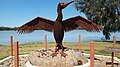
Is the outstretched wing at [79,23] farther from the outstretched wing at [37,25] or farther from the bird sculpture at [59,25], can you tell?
the outstretched wing at [37,25]

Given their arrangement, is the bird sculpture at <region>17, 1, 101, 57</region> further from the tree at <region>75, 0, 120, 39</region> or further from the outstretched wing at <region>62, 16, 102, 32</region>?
the tree at <region>75, 0, 120, 39</region>

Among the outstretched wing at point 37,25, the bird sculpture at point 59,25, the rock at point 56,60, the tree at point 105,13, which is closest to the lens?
the rock at point 56,60

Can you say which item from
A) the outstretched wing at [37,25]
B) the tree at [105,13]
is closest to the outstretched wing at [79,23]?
the outstretched wing at [37,25]

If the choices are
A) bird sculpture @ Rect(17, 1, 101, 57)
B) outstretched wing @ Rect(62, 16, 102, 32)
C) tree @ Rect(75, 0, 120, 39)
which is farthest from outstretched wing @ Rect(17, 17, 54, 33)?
tree @ Rect(75, 0, 120, 39)

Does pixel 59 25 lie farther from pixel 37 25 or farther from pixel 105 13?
pixel 105 13

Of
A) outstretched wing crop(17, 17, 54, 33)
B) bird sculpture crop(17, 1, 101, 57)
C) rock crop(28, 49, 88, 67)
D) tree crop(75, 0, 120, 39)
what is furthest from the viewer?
tree crop(75, 0, 120, 39)

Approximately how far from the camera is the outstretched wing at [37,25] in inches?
302

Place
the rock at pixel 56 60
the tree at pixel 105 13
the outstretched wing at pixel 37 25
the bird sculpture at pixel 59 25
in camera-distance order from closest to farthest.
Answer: the rock at pixel 56 60 → the bird sculpture at pixel 59 25 → the outstretched wing at pixel 37 25 → the tree at pixel 105 13

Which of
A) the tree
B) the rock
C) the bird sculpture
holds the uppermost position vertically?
the tree

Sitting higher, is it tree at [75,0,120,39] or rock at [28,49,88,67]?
tree at [75,0,120,39]

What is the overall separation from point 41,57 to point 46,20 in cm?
135

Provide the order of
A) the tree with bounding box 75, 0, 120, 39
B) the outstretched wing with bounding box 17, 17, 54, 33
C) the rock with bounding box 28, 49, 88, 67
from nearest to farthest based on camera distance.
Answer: the rock with bounding box 28, 49, 88, 67
the outstretched wing with bounding box 17, 17, 54, 33
the tree with bounding box 75, 0, 120, 39

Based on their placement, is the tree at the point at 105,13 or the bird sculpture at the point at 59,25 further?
the tree at the point at 105,13

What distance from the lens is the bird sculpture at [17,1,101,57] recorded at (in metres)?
7.45
